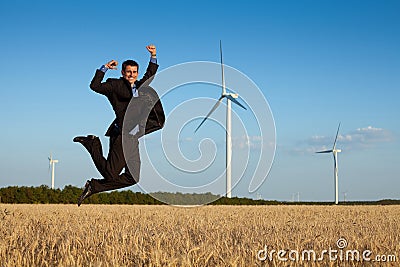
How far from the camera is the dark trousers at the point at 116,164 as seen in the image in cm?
994

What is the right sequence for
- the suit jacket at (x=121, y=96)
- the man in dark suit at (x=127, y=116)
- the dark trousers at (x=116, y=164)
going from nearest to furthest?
the man in dark suit at (x=127, y=116) → the suit jacket at (x=121, y=96) → the dark trousers at (x=116, y=164)

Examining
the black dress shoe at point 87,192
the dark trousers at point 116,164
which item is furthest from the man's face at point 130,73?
the black dress shoe at point 87,192

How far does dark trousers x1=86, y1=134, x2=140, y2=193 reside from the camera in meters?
9.94

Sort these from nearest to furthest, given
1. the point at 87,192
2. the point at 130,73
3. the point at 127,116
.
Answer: the point at 127,116, the point at 130,73, the point at 87,192

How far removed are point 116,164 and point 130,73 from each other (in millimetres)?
1621

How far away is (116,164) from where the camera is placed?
1005 centimetres

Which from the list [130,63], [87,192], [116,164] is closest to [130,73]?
[130,63]

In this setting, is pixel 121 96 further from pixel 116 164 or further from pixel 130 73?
pixel 116 164

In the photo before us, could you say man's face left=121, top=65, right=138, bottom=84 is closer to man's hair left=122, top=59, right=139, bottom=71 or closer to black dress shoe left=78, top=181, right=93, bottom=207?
man's hair left=122, top=59, right=139, bottom=71

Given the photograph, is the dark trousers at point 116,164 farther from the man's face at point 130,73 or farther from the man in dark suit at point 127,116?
the man's face at point 130,73

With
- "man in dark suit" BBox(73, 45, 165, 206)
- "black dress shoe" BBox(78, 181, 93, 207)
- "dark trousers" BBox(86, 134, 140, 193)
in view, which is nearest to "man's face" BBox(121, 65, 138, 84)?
"man in dark suit" BBox(73, 45, 165, 206)

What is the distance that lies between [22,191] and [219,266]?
1848 inches

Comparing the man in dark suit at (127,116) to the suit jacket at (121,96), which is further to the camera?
the suit jacket at (121,96)

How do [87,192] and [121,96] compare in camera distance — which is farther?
[87,192]
